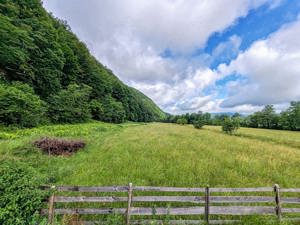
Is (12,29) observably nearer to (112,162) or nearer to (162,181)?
(112,162)

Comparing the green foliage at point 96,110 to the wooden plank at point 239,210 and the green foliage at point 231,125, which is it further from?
the wooden plank at point 239,210

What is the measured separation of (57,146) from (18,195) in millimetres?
7556

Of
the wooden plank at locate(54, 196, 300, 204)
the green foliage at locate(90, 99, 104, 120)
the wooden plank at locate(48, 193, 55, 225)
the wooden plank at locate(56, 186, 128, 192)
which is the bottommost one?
the wooden plank at locate(48, 193, 55, 225)

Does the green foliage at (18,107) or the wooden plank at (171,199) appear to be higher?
the green foliage at (18,107)

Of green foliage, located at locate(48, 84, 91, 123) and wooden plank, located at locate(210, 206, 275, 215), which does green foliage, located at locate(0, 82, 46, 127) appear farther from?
wooden plank, located at locate(210, 206, 275, 215)

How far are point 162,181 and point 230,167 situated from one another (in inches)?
173

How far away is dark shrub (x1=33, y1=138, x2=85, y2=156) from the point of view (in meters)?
9.89

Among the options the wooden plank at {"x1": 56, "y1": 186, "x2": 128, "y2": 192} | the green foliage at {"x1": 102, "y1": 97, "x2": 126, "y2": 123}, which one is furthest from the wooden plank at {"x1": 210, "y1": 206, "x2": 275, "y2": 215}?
the green foliage at {"x1": 102, "y1": 97, "x2": 126, "y2": 123}

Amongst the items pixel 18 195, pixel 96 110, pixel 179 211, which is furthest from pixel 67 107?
pixel 179 211

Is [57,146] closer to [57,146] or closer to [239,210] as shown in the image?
[57,146]

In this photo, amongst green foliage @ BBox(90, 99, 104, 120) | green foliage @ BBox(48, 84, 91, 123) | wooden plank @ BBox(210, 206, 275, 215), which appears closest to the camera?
wooden plank @ BBox(210, 206, 275, 215)

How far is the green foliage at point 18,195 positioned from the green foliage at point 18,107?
14.1 m

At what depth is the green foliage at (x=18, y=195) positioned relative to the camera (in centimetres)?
332

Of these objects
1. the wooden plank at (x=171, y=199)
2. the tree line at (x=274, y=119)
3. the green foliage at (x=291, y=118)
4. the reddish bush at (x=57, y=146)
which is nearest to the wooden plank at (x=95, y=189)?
the wooden plank at (x=171, y=199)
